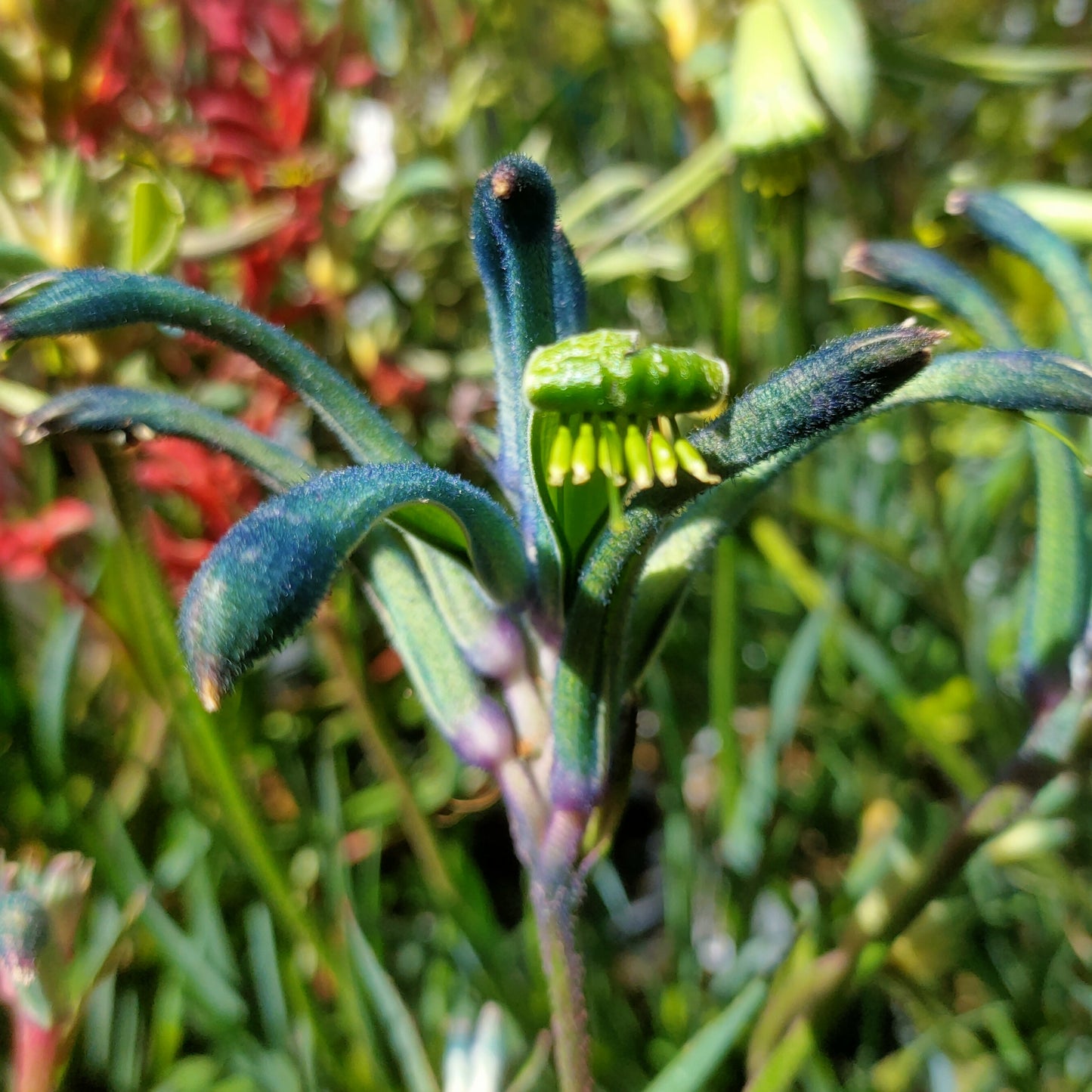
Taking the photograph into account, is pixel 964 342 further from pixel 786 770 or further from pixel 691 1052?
pixel 786 770

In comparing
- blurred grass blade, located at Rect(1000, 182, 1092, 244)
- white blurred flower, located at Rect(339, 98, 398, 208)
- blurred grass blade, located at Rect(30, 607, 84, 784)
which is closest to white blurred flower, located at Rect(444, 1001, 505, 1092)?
blurred grass blade, located at Rect(30, 607, 84, 784)

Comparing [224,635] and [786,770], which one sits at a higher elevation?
[224,635]

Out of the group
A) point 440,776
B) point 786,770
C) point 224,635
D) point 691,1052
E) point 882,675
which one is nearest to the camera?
point 224,635

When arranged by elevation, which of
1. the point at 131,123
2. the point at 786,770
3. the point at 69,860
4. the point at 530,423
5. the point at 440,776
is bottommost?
the point at 786,770

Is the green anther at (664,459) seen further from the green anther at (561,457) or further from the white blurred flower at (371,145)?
the white blurred flower at (371,145)

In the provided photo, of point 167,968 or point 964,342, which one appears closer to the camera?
point 964,342

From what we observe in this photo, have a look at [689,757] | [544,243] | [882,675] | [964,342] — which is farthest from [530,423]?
[689,757]

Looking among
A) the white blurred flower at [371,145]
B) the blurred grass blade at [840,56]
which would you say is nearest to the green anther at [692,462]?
the blurred grass blade at [840,56]

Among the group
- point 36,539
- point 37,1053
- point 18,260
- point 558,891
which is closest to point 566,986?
point 558,891

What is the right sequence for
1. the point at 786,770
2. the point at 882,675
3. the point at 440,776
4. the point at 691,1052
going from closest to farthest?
the point at 691,1052 → the point at 882,675 → the point at 440,776 → the point at 786,770
